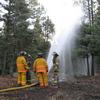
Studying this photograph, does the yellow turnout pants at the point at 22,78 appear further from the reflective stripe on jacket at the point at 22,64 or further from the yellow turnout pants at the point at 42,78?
the yellow turnout pants at the point at 42,78

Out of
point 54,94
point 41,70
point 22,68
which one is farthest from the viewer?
point 22,68

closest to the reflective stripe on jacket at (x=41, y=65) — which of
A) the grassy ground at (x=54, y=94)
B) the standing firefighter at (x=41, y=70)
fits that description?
the standing firefighter at (x=41, y=70)

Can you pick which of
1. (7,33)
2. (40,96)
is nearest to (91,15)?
(7,33)

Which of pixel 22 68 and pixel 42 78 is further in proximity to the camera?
pixel 22 68

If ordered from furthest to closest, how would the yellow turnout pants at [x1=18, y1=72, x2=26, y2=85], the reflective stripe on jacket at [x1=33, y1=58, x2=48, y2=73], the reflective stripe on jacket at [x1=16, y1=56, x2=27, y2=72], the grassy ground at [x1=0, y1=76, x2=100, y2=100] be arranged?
the yellow turnout pants at [x1=18, y1=72, x2=26, y2=85] < the reflective stripe on jacket at [x1=16, y1=56, x2=27, y2=72] < the reflective stripe on jacket at [x1=33, y1=58, x2=48, y2=73] < the grassy ground at [x1=0, y1=76, x2=100, y2=100]

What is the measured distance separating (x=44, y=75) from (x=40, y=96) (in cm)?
350

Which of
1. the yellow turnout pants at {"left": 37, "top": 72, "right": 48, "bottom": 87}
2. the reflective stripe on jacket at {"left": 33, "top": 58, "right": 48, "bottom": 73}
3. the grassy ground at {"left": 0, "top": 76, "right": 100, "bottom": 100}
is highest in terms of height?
the reflective stripe on jacket at {"left": 33, "top": 58, "right": 48, "bottom": 73}

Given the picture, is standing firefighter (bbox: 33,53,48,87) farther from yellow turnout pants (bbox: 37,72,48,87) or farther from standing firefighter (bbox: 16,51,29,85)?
standing firefighter (bbox: 16,51,29,85)

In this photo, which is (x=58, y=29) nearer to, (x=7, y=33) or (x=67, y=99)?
(x=7, y=33)

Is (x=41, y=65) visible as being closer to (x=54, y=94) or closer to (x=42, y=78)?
(x=42, y=78)

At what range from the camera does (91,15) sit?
1494 inches

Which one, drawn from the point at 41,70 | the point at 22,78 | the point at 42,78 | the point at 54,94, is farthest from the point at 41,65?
the point at 54,94

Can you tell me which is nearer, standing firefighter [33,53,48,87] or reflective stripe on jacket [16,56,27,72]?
standing firefighter [33,53,48,87]

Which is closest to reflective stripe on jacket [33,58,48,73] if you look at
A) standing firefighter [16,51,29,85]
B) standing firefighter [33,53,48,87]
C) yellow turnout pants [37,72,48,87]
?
standing firefighter [33,53,48,87]
